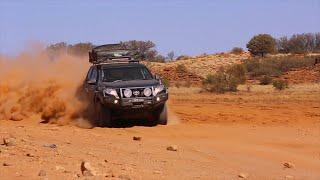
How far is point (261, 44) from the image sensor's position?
6347 centimetres

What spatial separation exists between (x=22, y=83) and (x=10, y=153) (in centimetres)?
868

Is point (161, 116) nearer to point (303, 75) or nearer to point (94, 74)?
point (94, 74)

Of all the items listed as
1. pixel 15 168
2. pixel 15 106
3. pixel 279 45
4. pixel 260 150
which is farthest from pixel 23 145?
pixel 279 45

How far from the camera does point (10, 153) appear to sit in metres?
8.71

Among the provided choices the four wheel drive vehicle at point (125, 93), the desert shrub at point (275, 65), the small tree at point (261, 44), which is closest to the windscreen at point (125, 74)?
the four wheel drive vehicle at point (125, 93)

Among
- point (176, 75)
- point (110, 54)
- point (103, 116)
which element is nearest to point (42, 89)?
point (110, 54)

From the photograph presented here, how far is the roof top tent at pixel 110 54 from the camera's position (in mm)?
16348

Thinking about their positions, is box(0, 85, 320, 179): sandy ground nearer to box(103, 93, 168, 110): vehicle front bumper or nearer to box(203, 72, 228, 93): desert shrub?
box(103, 93, 168, 110): vehicle front bumper

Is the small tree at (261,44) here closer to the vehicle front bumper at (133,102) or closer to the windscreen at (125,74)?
the windscreen at (125,74)

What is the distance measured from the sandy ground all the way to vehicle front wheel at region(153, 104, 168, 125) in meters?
0.42

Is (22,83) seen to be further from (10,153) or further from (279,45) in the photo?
(279,45)

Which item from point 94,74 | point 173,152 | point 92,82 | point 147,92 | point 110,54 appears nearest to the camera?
point 173,152

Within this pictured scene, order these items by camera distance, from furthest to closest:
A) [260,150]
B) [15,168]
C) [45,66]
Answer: [45,66], [260,150], [15,168]

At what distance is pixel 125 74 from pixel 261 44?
50.1 metres
